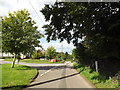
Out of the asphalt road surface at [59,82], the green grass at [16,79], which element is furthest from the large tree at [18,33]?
the asphalt road surface at [59,82]

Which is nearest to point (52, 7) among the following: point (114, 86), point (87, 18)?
point (87, 18)

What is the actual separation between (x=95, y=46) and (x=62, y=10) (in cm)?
695

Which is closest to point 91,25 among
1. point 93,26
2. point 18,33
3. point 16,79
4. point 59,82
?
point 93,26

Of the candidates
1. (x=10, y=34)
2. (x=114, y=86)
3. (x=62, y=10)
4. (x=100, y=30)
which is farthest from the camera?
(x=10, y=34)

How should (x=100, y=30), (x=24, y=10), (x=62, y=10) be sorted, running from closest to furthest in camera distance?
1. (x=100, y=30)
2. (x=62, y=10)
3. (x=24, y=10)

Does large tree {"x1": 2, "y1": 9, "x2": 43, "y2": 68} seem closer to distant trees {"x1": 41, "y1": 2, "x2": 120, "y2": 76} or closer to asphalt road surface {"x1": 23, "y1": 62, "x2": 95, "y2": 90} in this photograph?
distant trees {"x1": 41, "y1": 2, "x2": 120, "y2": 76}

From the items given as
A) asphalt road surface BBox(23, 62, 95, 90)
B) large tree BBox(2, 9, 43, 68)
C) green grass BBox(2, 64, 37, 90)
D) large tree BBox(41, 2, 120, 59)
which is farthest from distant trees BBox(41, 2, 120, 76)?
large tree BBox(2, 9, 43, 68)

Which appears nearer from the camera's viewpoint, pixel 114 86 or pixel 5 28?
pixel 114 86

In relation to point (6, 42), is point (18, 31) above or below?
above

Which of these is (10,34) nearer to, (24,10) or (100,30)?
(24,10)

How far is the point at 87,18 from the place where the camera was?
319 inches

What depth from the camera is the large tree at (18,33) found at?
63.3ft

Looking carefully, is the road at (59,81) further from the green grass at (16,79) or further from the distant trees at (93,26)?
the distant trees at (93,26)

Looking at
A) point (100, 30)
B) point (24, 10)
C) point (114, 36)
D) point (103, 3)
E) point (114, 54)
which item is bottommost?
point (114, 54)
